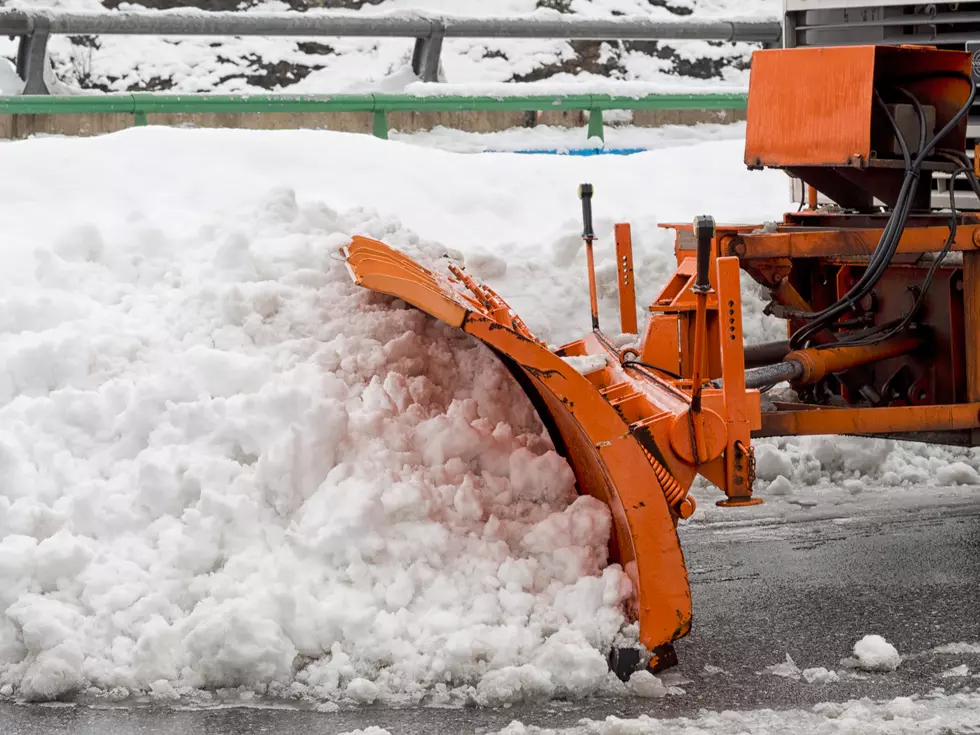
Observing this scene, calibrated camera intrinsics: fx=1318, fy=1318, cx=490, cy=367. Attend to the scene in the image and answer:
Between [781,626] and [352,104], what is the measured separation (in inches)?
231

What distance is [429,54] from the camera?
32.1 feet

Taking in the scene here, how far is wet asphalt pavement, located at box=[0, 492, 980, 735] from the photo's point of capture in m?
3.46

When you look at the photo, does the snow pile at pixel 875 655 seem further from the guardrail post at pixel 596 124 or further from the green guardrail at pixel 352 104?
the guardrail post at pixel 596 124

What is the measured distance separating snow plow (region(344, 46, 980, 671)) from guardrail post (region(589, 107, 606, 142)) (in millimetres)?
4572

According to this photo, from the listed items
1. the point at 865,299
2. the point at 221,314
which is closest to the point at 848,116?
the point at 865,299

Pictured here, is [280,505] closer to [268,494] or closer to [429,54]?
[268,494]

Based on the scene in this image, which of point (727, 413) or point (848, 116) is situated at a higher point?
point (848, 116)

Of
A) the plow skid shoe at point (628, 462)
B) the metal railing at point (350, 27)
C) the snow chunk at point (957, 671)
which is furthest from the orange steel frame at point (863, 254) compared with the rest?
the metal railing at point (350, 27)

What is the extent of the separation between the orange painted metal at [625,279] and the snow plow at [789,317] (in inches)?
13.3

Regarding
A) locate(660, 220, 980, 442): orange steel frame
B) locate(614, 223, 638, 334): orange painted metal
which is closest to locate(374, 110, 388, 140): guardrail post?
locate(614, 223, 638, 334): orange painted metal

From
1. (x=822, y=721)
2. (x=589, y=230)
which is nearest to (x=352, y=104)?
(x=589, y=230)

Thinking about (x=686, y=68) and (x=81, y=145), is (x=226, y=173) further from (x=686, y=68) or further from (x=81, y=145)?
(x=686, y=68)

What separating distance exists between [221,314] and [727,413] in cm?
188

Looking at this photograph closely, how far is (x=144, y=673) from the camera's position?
3.61 metres
